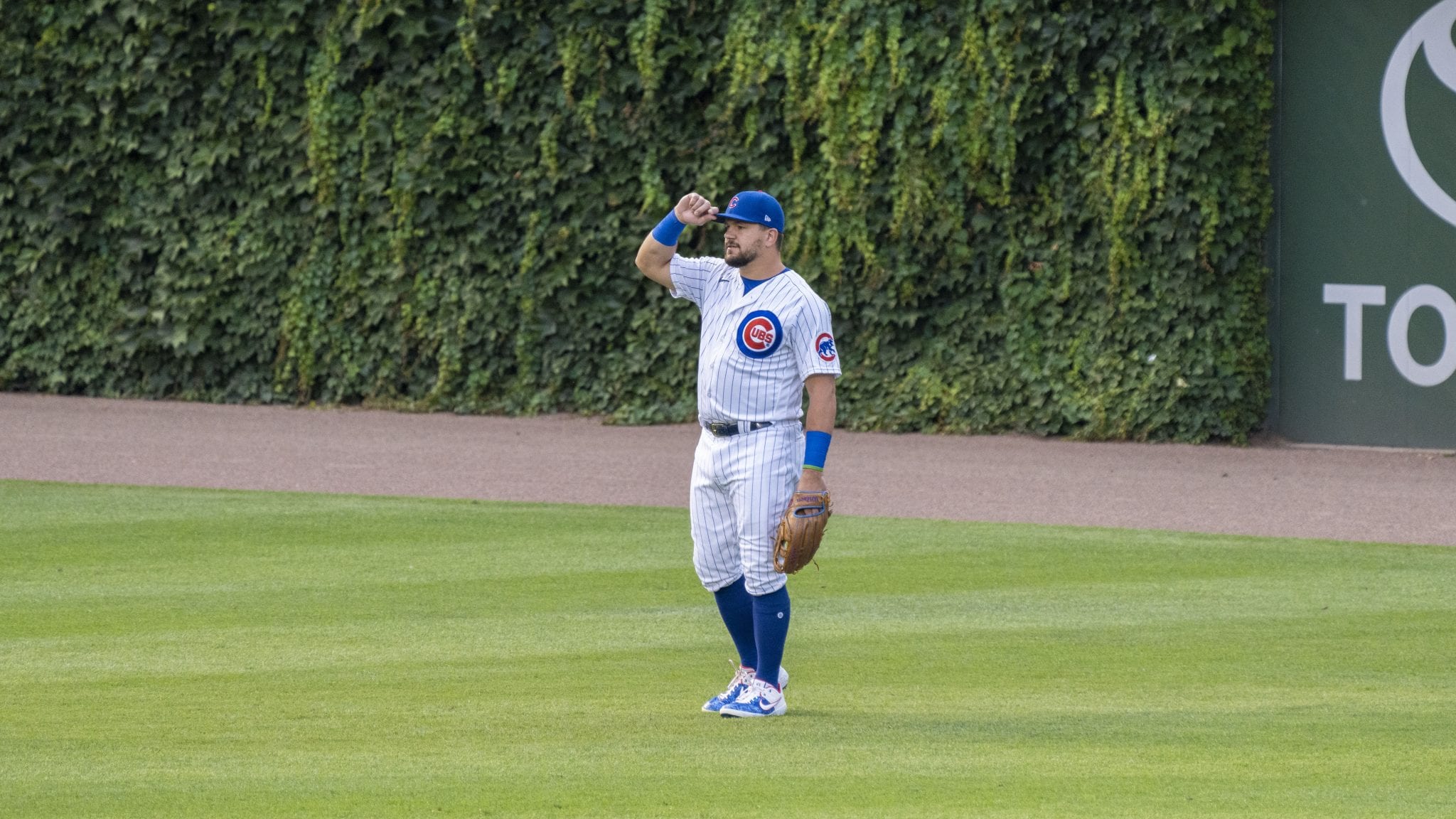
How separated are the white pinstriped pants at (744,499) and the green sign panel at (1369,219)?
8516mm

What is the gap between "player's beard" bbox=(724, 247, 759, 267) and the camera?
654 cm

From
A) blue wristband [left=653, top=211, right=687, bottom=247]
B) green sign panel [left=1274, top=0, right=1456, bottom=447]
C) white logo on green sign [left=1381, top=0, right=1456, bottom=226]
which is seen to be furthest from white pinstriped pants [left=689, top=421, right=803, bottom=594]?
white logo on green sign [left=1381, top=0, right=1456, bottom=226]

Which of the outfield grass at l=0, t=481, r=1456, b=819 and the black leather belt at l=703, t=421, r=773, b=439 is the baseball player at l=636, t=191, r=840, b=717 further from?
the outfield grass at l=0, t=481, r=1456, b=819

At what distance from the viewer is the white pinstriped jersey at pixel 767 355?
21.4 ft

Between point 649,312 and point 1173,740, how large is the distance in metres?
9.70

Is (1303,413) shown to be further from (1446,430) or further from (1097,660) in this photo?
(1097,660)

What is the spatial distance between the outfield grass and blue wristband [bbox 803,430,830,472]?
0.87 meters

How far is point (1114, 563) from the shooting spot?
31.7 ft

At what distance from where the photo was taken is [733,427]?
657 cm

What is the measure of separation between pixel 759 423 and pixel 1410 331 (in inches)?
346

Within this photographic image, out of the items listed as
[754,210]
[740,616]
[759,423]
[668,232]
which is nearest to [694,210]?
[668,232]

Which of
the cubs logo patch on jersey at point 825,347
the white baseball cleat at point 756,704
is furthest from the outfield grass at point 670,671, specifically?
the cubs logo patch on jersey at point 825,347

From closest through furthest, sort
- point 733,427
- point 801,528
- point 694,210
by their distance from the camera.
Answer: point 801,528, point 733,427, point 694,210

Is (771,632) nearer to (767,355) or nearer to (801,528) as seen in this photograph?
(801,528)
